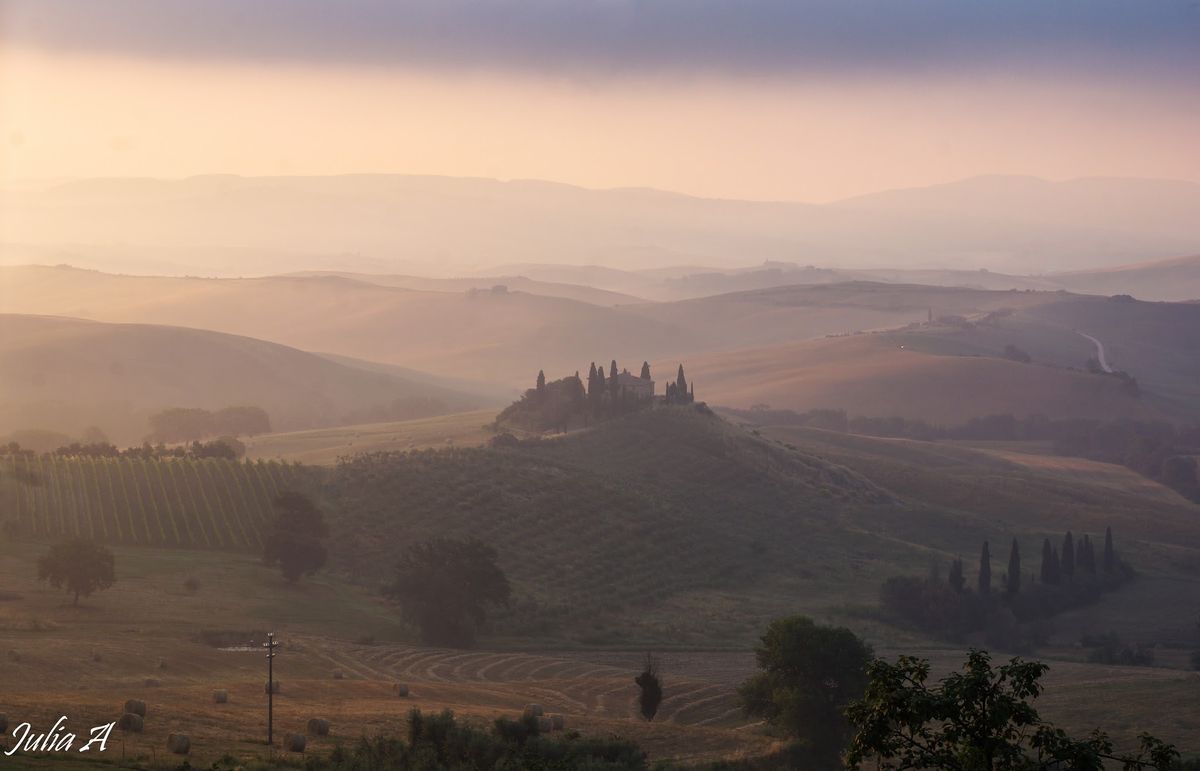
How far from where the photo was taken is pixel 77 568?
2411 inches

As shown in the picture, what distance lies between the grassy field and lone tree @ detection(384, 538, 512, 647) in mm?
34313

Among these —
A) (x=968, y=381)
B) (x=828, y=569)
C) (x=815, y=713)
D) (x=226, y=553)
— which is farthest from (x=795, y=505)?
(x=968, y=381)

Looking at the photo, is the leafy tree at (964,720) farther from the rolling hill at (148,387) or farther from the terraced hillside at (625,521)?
the rolling hill at (148,387)

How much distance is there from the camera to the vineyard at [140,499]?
251 feet

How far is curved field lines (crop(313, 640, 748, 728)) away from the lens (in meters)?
49.7

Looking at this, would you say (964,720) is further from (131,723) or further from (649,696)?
(649,696)

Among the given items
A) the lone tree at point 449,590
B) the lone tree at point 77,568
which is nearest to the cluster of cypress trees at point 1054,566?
the lone tree at point 449,590

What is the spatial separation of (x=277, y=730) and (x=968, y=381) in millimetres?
166676

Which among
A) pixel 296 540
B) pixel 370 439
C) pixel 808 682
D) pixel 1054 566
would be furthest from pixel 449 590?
pixel 370 439

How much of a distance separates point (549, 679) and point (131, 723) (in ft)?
80.3

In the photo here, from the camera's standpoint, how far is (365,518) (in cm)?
8538

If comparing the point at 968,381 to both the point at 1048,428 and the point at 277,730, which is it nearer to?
the point at 1048,428

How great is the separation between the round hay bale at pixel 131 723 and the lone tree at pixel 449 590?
30726 millimetres

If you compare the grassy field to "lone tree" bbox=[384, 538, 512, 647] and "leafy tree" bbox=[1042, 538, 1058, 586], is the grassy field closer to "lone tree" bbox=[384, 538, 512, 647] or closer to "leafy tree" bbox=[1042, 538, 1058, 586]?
"lone tree" bbox=[384, 538, 512, 647]
